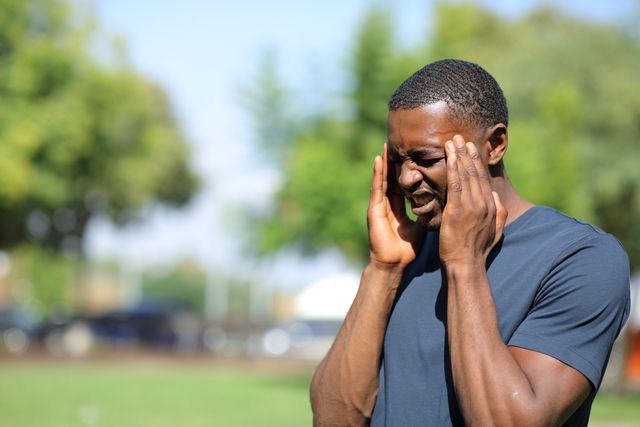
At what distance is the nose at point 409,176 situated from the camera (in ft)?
8.71

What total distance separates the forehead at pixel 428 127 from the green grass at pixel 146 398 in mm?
12980

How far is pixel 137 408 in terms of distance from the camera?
18.0 m

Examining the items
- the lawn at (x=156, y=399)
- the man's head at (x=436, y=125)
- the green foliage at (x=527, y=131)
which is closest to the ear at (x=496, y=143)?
the man's head at (x=436, y=125)

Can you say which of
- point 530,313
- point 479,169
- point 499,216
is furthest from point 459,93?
point 530,313

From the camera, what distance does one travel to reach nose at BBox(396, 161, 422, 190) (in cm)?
265

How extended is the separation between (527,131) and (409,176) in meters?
20.3

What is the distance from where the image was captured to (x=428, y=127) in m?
2.63

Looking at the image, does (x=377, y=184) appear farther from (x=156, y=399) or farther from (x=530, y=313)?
(x=156, y=399)

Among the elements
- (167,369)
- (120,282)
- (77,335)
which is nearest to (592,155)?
(167,369)

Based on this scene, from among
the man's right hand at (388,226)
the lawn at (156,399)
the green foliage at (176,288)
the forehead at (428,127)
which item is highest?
the forehead at (428,127)

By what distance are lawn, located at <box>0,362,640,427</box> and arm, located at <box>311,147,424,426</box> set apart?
1261 centimetres

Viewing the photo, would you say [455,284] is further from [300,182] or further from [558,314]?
[300,182]

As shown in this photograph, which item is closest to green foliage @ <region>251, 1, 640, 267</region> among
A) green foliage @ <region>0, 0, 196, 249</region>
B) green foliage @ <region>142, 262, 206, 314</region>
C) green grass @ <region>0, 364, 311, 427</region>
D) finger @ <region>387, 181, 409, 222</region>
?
green grass @ <region>0, 364, 311, 427</region>

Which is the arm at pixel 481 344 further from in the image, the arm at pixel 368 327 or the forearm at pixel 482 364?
the arm at pixel 368 327
